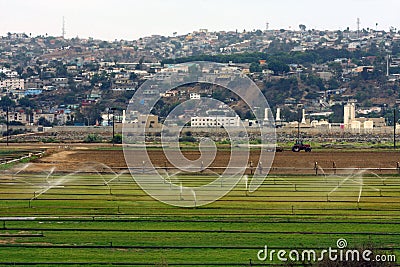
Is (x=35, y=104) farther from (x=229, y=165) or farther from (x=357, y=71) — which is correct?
(x=229, y=165)

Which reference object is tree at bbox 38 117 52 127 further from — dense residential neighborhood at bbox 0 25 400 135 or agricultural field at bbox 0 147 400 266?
agricultural field at bbox 0 147 400 266

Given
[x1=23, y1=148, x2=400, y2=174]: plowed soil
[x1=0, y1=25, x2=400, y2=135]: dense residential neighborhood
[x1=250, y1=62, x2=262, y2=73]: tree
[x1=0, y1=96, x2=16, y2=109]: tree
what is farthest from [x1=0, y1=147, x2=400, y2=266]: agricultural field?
[x1=250, y1=62, x2=262, y2=73]: tree

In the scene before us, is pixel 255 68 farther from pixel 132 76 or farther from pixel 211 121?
pixel 211 121

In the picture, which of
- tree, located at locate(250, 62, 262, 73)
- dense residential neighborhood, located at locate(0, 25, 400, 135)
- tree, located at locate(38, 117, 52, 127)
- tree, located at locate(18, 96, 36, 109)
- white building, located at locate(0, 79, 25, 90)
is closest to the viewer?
tree, located at locate(38, 117, 52, 127)

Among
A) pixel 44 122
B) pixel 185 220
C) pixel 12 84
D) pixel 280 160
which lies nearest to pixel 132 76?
pixel 12 84

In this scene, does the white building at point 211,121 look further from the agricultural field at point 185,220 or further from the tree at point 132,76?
the tree at point 132,76

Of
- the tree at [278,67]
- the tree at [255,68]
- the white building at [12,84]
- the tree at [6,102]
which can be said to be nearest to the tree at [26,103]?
the tree at [6,102]

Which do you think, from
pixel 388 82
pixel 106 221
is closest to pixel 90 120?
pixel 388 82
